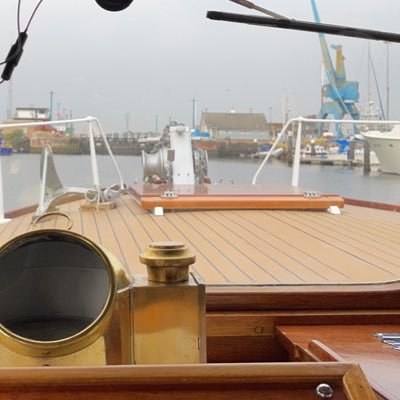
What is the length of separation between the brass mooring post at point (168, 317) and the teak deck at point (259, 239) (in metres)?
0.47

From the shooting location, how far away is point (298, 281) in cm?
189

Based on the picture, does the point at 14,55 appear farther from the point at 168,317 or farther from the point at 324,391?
the point at 324,391

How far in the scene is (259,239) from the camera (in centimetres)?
277

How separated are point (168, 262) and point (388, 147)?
11.6 feet

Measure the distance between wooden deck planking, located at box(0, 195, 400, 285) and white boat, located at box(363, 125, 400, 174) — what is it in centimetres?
44

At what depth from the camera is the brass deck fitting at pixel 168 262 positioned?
122 cm

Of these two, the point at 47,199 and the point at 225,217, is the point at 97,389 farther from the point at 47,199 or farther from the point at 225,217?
the point at 47,199

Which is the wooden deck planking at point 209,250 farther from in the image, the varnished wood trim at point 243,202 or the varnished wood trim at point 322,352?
the varnished wood trim at point 322,352

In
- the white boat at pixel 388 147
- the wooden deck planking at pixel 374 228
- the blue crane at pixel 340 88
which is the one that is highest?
the blue crane at pixel 340 88

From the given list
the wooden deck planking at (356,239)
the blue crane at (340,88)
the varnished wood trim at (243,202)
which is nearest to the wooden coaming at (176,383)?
the wooden deck planking at (356,239)

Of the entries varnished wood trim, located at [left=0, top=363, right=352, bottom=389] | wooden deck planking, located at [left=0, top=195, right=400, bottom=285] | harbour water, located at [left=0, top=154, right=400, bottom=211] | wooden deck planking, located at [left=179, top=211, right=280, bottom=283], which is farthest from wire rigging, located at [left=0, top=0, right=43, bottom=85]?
harbour water, located at [left=0, top=154, right=400, bottom=211]

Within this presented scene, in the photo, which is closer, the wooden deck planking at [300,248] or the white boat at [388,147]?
the wooden deck planking at [300,248]

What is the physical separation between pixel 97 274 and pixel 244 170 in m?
6.21

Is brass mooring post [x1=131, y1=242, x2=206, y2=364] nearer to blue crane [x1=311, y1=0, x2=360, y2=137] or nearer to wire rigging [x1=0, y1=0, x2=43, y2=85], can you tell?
wire rigging [x1=0, y1=0, x2=43, y2=85]
